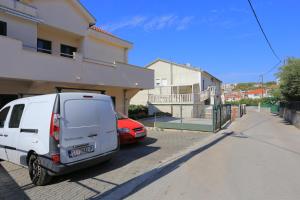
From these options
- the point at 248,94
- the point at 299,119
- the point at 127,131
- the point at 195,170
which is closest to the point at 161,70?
the point at 299,119

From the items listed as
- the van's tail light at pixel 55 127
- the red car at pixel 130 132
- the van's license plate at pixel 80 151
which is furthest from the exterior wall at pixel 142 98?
the van's tail light at pixel 55 127

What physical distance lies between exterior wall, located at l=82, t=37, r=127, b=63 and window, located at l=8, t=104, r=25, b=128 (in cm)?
982

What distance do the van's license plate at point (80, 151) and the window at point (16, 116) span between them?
6.02 ft

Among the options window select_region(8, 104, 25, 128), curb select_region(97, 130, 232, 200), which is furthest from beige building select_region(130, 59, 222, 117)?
window select_region(8, 104, 25, 128)

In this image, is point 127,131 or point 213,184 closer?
point 213,184

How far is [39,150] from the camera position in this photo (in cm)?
618

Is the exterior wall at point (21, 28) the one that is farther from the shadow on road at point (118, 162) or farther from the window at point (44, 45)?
the shadow on road at point (118, 162)

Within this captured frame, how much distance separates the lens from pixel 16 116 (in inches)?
284

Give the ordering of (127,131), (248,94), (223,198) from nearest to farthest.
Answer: (223,198)
(127,131)
(248,94)

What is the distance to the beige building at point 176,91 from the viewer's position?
101 feet

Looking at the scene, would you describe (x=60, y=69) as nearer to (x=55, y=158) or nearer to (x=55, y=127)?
(x=55, y=127)

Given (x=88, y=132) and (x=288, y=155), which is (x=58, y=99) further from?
(x=288, y=155)

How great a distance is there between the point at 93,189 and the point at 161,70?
114 feet

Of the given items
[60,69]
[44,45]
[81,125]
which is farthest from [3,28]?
[81,125]
